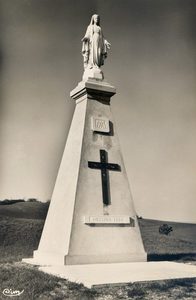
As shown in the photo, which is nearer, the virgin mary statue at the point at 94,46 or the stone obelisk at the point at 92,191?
the stone obelisk at the point at 92,191

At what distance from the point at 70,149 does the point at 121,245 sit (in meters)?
2.71

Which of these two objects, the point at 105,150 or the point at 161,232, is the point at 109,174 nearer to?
the point at 105,150

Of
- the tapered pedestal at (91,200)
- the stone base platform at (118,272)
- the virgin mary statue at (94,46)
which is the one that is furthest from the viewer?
the virgin mary statue at (94,46)

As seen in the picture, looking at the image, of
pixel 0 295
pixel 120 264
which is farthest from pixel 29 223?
pixel 0 295

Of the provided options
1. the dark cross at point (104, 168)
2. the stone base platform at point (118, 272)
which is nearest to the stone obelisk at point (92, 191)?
the dark cross at point (104, 168)

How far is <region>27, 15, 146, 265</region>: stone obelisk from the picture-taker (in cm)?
872

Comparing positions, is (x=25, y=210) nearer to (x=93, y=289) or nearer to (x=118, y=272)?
(x=118, y=272)

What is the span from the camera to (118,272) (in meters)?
7.34

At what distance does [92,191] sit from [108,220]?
30.2 inches

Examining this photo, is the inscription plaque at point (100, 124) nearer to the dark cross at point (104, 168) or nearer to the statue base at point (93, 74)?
the dark cross at point (104, 168)

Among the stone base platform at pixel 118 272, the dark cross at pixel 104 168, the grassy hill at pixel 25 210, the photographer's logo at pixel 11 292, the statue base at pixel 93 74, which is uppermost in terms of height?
the statue base at pixel 93 74

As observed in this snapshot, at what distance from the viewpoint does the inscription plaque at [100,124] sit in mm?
9898

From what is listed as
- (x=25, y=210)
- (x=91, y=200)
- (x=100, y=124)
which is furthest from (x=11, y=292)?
(x=25, y=210)

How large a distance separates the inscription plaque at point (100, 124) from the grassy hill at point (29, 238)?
4.26 meters
